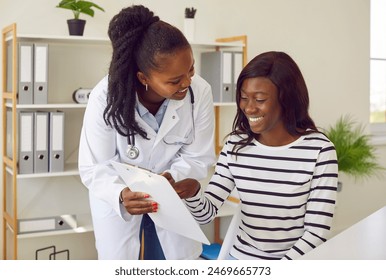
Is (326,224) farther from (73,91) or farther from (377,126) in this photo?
(377,126)

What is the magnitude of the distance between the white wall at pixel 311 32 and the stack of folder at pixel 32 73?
26 centimetres

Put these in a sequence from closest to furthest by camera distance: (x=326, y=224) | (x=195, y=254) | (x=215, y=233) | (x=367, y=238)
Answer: (x=367, y=238)
(x=326, y=224)
(x=195, y=254)
(x=215, y=233)

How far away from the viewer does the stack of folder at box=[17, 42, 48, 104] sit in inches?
95.3

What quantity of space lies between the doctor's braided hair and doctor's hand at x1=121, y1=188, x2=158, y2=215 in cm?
17

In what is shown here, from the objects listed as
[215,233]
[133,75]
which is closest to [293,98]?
[133,75]

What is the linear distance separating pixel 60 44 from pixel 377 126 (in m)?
2.34

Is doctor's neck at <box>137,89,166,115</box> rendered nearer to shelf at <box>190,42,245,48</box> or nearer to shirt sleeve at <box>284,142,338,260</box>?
shirt sleeve at <box>284,142,338,260</box>

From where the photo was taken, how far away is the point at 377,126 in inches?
157

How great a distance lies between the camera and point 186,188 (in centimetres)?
140

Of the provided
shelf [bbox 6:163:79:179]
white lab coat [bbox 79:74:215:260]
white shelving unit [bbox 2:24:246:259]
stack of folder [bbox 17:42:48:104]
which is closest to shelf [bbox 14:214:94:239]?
white shelving unit [bbox 2:24:246:259]

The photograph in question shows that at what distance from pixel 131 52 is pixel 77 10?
126cm

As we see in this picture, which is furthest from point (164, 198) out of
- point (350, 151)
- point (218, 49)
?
point (350, 151)

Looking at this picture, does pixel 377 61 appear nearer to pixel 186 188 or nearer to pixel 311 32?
pixel 311 32

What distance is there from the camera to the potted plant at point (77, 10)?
253 centimetres
